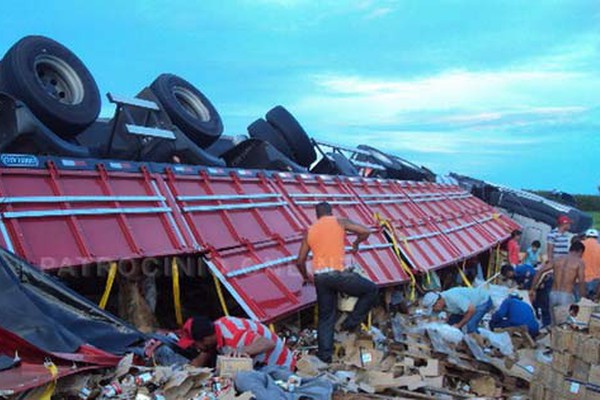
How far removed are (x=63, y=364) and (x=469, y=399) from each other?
361cm

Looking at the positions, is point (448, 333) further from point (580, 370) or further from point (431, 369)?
point (580, 370)

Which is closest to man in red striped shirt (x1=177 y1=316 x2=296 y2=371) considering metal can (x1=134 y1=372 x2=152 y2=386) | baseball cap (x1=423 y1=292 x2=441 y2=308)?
metal can (x1=134 y1=372 x2=152 y2=386)

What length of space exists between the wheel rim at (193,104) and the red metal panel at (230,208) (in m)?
1.77

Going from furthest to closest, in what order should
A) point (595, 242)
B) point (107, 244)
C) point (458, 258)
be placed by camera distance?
point (458, 258) → point (595, 242) → point (107, 244)

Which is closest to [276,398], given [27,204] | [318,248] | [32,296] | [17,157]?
[32,296]

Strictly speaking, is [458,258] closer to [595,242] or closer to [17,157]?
[595,242]

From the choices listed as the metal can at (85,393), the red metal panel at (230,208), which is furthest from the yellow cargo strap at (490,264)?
the metal can at (85,393)

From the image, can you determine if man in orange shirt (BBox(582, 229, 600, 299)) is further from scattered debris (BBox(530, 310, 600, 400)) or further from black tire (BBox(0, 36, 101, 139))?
black tire (BBox(0, 36, 101, 139))

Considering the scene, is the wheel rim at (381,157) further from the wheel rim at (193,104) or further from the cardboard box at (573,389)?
the cardboard box at (573,389)

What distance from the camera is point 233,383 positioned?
4926mm

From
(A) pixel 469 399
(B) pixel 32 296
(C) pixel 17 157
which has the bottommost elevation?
(A) pixel 469 399

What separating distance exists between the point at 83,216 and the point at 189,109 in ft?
14.9

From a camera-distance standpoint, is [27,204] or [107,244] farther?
[107,244]

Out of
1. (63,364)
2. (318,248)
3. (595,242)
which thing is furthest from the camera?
(595,242)
